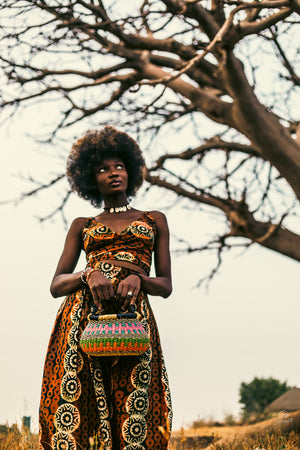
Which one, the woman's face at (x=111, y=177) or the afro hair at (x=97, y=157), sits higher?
the afro hair at (x=97, y=157)

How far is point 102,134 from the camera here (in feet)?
9.25

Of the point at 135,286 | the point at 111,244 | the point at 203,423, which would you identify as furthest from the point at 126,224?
the point at 203,423

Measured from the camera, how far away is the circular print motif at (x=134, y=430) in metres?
Result: 2.13

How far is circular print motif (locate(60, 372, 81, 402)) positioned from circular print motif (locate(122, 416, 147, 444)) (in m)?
0.22

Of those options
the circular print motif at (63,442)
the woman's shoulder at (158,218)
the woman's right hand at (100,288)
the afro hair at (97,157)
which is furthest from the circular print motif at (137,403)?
the afro hair at (97,157)

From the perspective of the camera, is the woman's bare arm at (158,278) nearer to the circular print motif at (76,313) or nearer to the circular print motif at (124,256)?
the circular print motif at (124,256)

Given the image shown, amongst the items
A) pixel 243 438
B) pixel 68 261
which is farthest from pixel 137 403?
pixel 243 438

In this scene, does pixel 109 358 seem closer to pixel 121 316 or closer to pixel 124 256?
pixel 121 316

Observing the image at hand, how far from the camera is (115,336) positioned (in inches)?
80.7

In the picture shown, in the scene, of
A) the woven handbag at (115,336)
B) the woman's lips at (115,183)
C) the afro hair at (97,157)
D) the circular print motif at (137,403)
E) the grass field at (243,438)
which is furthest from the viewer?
the grass field at (243,438)

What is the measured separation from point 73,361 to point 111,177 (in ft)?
2.70

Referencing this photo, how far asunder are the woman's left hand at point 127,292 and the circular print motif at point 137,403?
1.05ft

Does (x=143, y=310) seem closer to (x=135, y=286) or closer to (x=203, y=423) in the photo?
(x=135, y=286)

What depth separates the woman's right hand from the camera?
2.17m
